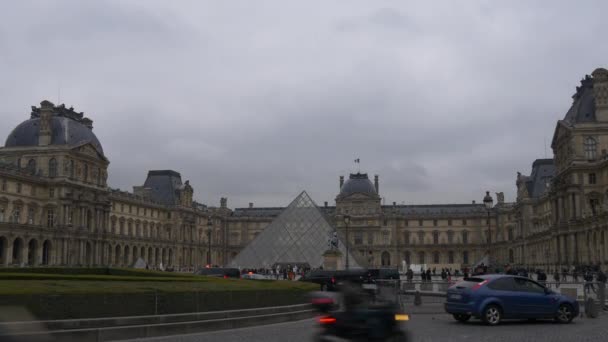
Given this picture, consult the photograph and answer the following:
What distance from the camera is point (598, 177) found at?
5628 centimetres

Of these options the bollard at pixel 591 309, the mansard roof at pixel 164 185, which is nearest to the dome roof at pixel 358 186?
the mansard roof at pixel 164 185

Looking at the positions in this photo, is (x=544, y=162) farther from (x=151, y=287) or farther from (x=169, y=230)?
(x=151, y=287)

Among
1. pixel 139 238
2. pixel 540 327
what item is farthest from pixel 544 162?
pixel 540 327

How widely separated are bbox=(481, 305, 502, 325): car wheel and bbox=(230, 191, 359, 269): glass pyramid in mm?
39074

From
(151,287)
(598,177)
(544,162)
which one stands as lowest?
(151,287)

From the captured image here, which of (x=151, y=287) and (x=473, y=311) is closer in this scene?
(x=151, y=287)

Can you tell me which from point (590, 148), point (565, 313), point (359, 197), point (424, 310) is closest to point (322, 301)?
point (565, 313)

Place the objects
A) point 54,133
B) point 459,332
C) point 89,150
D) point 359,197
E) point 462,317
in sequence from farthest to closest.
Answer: point 359,197 < point 89,150 < point 54,133 < point 462,317 < point 459,332

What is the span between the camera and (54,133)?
66750 millimetres

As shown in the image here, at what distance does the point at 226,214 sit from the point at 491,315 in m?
98.6

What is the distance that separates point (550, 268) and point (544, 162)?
88.4ft

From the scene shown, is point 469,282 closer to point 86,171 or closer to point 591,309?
point 591,309

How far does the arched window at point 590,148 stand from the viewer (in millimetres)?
57375

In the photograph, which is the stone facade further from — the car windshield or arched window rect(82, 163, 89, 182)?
the car windshield
